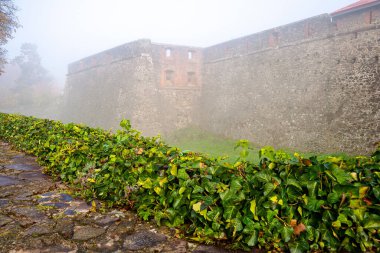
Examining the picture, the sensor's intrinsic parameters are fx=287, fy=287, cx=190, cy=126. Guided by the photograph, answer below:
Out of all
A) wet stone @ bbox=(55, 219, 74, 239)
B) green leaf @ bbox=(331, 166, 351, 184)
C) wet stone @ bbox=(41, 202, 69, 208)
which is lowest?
wet stone @ bbox=(55, 219, 74, 239)

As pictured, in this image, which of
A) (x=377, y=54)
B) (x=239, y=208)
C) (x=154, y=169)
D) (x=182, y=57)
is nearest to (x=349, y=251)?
(x=239, y=208)

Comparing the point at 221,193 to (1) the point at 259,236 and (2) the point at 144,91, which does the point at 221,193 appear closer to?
(1) the point at 259,236

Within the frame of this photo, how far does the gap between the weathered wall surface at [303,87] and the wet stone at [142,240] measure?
1341cm

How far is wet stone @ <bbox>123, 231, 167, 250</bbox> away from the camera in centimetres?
268

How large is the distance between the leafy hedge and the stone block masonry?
521 inches

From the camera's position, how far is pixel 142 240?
2793 mm

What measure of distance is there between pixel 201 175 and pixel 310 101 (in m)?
15.3

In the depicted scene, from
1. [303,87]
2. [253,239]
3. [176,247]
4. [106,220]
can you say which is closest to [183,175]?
[176,247]

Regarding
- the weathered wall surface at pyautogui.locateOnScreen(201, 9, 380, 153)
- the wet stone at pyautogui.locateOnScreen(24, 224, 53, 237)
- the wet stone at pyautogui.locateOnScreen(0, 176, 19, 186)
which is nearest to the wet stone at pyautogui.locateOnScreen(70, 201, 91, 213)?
the wet stone at pyautogui.locateOnScreen(24, 224, 53, 237)

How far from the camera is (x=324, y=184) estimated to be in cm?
245

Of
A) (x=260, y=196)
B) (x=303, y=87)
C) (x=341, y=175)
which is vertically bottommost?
(x=260, y=196)

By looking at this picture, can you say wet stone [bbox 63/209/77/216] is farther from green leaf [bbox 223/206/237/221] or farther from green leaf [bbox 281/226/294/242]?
green leaf [bbox 281/226/294/242]

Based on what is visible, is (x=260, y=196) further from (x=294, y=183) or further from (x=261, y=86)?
(x=261, y=86)

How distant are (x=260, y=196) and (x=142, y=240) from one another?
47.8 inches
